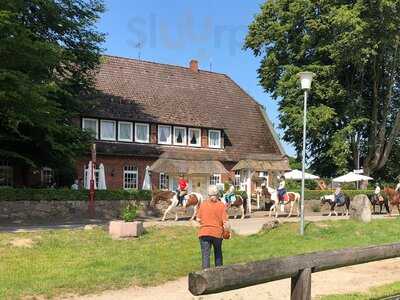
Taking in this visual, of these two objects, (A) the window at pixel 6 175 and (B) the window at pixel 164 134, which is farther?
(B) the window at pixel 164 134

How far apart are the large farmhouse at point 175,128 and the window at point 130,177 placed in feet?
0.23

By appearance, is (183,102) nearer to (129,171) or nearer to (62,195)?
(129,171)

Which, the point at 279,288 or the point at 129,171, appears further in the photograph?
the point at 129,171

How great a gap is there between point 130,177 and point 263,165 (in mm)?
9428

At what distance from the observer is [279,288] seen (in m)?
11.8

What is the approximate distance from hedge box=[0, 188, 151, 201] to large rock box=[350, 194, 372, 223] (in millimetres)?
12498

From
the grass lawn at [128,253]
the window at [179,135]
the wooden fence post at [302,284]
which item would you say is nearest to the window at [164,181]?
the window at [179,135]

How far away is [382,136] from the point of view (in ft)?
160

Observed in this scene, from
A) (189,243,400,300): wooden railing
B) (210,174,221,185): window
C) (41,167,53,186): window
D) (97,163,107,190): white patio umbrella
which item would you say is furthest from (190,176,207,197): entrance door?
(189,243,400,300): wooden railing

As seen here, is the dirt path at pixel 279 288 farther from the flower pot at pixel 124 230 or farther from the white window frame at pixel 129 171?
the white window frame at pixel 129 171

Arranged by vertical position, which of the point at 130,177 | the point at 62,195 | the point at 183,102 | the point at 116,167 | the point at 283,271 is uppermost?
the point at 183,102

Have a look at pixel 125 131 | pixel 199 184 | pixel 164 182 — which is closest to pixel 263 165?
pixel 199 184

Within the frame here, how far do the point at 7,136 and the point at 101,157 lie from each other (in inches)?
491

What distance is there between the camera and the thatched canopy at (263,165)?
135ft
